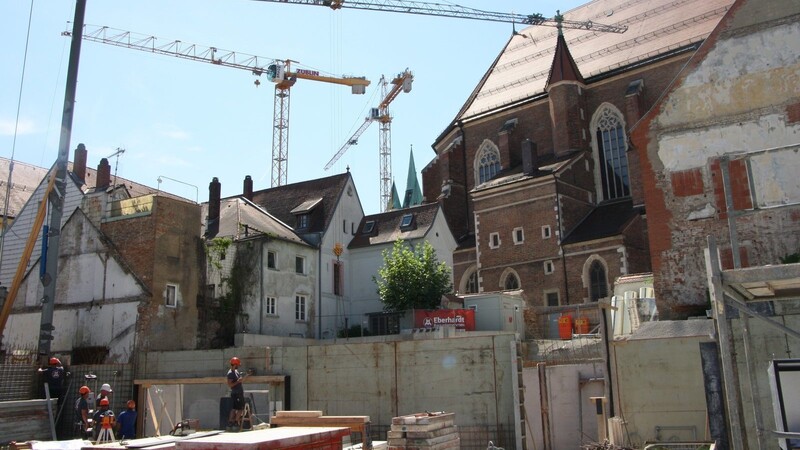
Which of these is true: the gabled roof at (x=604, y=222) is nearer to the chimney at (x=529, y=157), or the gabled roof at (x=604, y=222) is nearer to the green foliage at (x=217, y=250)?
the chimney at (x=529, y=157)

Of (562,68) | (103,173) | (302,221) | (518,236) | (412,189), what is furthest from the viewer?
(412,189)

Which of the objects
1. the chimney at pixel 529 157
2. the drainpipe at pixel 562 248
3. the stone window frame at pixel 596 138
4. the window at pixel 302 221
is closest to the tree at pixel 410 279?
the window at pixel 302 221

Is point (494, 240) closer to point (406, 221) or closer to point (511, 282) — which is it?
point (511, 282)

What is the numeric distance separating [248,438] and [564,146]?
39.5 meters

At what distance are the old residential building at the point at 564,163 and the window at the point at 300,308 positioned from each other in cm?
1399

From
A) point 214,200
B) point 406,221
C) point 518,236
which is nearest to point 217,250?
point 214,200

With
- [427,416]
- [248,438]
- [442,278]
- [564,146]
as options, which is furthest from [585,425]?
[564,146]

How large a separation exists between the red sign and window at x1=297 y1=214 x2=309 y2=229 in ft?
25.2

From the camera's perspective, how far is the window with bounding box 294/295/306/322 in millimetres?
33750

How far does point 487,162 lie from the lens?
51.2 m

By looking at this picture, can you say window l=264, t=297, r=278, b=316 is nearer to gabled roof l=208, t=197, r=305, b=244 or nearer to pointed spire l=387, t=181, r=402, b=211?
gabled roof l=208, t=197, r=305, b=244

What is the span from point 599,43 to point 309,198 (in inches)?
1011

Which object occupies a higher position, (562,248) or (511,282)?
(562,248)

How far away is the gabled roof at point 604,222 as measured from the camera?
39375mm
